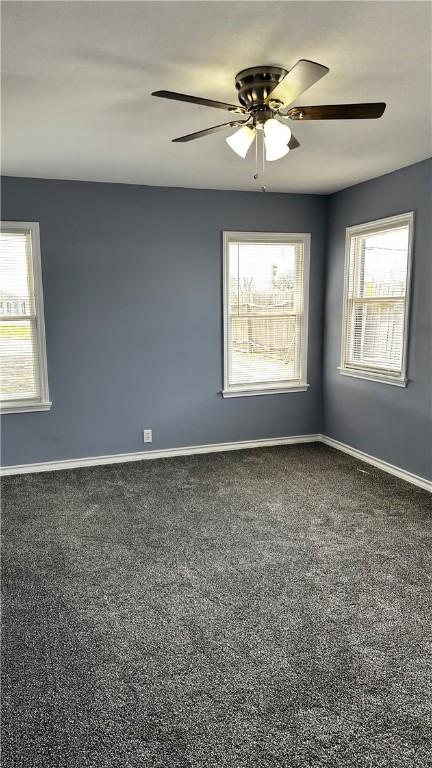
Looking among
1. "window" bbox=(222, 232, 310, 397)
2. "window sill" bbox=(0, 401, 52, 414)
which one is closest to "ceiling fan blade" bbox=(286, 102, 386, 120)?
"window" bbox=(222, 232, 310, 397)

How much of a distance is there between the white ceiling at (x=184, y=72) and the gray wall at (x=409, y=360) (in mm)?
449

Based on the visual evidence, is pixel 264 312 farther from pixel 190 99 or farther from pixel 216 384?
pixel 190 99

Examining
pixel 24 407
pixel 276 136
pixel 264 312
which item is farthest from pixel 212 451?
pixel 276 136

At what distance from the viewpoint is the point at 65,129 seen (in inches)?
119

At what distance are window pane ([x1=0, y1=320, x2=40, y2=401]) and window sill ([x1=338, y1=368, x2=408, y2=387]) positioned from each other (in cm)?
293

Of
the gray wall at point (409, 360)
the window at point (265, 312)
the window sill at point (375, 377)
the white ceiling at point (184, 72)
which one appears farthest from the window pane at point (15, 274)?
the window sill at point (375, 377)

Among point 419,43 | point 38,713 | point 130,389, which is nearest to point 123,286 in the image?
point 130,389

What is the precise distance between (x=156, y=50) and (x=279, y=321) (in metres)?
3.32

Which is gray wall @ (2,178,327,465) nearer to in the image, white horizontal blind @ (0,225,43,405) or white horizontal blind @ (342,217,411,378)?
white horizontal blind @ (0,225,43,405)

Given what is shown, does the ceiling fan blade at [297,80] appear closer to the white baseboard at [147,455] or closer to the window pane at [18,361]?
the window pane at [18,361]

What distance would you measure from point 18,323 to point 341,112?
10.6 feet

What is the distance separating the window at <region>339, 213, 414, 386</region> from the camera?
416 cm

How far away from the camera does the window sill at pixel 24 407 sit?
434 centimetres

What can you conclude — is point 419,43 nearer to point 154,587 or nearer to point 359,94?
point 359,94
